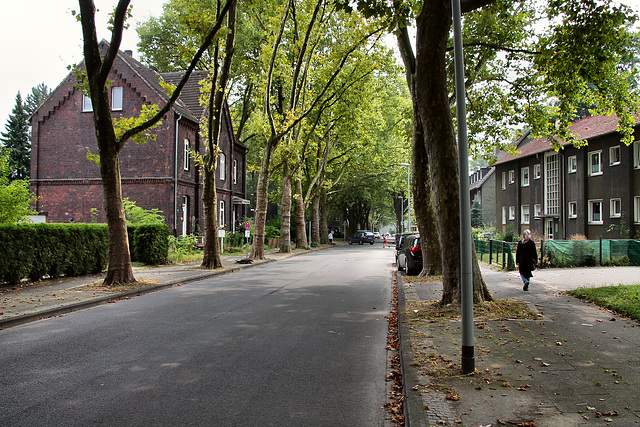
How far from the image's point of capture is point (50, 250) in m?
14.1

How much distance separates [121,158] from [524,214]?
29961 mm

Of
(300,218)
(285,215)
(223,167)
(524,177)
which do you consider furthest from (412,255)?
(524,177)

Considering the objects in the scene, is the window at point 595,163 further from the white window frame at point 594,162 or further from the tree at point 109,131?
the tree at point 109,131

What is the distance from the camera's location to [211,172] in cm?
1916

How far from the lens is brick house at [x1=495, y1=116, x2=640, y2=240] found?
27.2 m

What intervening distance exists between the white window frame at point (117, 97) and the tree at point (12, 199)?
16175 millimetres

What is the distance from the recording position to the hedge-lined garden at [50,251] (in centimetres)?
1254

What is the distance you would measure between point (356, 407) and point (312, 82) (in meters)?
27.8

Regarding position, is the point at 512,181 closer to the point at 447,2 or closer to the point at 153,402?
the point at 447,2

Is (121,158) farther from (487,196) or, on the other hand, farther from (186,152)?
(487,196)

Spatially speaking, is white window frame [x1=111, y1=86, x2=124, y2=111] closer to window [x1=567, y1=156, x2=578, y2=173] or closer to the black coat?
the black coat

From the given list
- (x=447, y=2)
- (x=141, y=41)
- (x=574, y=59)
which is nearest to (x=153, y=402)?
(x=447, y=2)

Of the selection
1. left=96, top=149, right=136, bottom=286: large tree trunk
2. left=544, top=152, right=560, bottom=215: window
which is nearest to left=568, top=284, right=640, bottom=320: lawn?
left=96, top=149, right=136, bottom=286: large tree trunk

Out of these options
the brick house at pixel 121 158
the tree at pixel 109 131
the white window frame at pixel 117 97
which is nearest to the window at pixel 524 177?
the brick house at pixel 121 158
